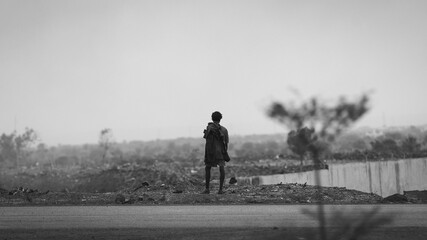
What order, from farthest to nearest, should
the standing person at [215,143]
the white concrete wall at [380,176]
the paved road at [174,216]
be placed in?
the white concrete wall at [380,176] < the standing person at [215,143] < the paved road at [174,216]

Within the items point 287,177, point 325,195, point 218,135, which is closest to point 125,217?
point 218,135

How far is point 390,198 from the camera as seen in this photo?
1160cm

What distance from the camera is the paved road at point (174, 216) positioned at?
765 centimetres

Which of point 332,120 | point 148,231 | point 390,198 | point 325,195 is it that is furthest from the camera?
point 325,195

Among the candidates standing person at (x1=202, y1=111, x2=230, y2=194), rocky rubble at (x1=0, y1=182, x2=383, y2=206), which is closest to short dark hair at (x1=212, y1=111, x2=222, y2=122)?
standing person at (x1=202, y1=111, x2=230, y2=194)

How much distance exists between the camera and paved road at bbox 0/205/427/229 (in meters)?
7.65

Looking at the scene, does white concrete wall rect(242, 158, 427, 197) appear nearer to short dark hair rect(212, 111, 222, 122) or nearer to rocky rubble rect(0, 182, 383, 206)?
rocky rubble rect(0, 182, 383, 206)

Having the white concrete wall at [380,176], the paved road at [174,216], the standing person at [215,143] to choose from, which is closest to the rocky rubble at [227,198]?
the standing person at [215,143]

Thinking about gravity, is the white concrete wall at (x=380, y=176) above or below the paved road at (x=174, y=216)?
below

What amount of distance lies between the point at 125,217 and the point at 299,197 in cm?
507

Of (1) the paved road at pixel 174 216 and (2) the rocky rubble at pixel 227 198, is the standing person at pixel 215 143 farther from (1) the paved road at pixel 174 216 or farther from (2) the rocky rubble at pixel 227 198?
(1) the paved road at pixel 174 216

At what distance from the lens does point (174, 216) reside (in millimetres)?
8656

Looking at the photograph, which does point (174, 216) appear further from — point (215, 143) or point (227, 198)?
point (215, 143)

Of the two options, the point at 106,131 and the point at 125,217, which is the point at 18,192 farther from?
the point at 106,131
